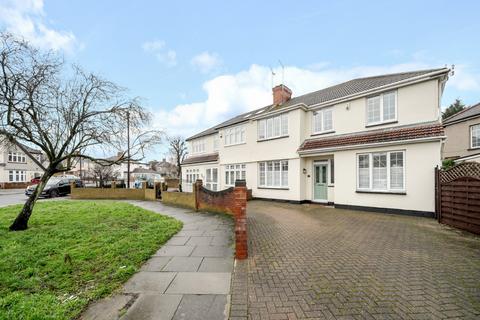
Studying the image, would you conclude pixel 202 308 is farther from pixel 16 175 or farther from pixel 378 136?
pixel 16 175

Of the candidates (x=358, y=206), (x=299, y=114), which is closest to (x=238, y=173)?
(x=299, y=114)

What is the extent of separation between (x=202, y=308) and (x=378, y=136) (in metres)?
10.7

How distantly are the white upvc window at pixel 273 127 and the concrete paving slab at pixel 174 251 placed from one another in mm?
10014

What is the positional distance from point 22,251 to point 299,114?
12807 mm

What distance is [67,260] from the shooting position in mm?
4512

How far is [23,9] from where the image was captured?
6613 millimetres

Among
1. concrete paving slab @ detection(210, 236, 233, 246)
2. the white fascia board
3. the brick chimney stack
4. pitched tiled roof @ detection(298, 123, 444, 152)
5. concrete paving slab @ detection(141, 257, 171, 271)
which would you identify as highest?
the brick chimney stack

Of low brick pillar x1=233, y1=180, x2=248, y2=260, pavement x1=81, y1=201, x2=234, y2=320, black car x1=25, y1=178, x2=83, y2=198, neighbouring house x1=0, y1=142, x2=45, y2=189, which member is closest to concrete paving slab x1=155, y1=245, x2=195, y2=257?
pavement x1=81, y1=201, x2=234, y2=320

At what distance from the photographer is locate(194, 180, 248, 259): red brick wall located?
15.5 ft

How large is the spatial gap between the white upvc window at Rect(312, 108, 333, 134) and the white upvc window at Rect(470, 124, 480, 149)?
1211cm

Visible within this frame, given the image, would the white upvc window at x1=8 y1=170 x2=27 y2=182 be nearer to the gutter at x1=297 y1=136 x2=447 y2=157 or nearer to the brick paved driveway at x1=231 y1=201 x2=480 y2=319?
the gutter at x1=297 y1=136 x2=447 y2=157

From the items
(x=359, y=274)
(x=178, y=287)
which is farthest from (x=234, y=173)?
(x=178, y=287)

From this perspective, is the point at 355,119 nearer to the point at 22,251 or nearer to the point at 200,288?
the point at 200,288

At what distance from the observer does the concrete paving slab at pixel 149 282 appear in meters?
3.50
